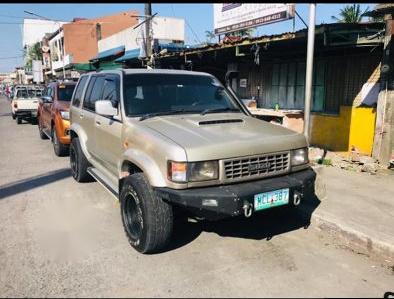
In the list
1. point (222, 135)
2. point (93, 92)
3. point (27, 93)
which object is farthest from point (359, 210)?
point (27, 93)

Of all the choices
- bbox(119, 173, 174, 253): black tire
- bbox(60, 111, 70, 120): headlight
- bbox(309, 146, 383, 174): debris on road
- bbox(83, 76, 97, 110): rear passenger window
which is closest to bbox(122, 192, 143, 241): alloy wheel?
bbox(119, 173, 174, 253): black tire

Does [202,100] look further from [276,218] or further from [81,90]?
[81,90]

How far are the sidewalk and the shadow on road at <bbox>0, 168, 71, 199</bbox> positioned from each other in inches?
188

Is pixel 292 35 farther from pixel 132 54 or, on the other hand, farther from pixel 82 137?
pixel 132 54

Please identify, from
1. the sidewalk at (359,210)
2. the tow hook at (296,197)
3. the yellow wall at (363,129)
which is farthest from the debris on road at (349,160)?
the tow hook at (296,197)

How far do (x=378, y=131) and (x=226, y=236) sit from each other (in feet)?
16.6

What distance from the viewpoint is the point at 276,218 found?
5.42 meters

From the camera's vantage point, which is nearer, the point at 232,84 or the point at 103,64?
the point at 232,84

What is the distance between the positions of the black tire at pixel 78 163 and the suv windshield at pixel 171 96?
2.12 meters

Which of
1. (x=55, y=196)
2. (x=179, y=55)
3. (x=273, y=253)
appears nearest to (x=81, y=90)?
(x=55, y=196)

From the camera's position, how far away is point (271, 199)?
3996 mm

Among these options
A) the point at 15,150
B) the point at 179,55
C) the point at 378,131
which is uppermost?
the point at 179,55

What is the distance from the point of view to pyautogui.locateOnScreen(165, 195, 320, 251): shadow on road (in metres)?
4.75

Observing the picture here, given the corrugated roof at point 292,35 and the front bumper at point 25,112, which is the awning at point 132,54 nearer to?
the front bumper at point 25,112
